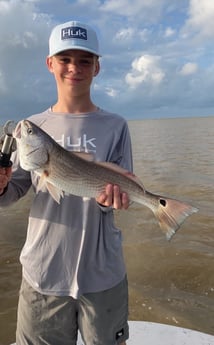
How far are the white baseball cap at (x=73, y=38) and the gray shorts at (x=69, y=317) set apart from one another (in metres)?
1.82

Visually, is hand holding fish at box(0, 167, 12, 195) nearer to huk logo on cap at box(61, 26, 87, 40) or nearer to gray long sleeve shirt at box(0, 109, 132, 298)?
gray long sleeve shirt at box(0, 109, 132, 298)

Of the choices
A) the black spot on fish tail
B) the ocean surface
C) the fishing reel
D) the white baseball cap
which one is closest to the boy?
the white baseball cap

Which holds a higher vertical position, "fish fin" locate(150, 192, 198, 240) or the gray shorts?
"fish fin" locate(150, 192, 198, 240)

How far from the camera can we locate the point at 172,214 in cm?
299

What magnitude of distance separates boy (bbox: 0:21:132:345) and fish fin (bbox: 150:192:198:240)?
346 millimetres

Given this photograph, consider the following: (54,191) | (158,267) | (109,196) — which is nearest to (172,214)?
(109,196)

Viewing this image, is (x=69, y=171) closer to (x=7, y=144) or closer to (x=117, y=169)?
(x=117, y=169)

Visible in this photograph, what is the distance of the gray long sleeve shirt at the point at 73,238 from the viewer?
298 centimetres

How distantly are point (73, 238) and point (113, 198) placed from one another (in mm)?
460

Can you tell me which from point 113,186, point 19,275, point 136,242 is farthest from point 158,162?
point 113,186

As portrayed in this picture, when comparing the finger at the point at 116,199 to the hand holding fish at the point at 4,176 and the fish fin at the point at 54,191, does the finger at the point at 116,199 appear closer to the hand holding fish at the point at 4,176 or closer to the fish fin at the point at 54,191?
the fish fin at the point at 54,191

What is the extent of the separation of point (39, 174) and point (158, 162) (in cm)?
2278

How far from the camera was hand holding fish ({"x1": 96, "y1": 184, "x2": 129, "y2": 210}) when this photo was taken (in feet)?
9.17

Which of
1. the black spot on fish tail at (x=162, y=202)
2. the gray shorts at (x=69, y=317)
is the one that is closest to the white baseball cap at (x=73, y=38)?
the black spot on fish tail at (x=162, y=202)
